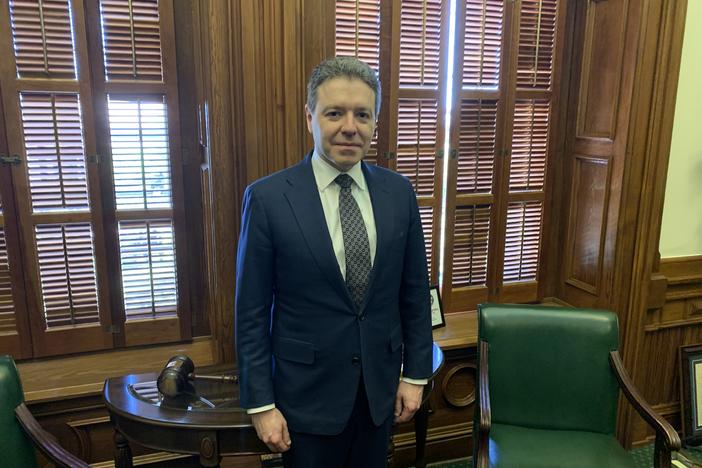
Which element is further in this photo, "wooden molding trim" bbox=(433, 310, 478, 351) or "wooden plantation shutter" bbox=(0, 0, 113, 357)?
"wooden molding trim" bbox=(433, 310, 478, 351)

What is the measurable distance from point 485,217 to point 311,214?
1.33 m

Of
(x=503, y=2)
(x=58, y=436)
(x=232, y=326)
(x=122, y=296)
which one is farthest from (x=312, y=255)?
(x=503, y=2)

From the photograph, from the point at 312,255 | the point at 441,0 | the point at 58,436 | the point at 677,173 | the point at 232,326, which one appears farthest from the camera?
the point at 677,173

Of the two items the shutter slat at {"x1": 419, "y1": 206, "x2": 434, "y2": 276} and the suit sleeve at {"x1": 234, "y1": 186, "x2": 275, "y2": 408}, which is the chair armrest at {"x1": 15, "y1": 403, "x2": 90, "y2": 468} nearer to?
the suit sleeve at {"x1": 234, "y1": 186, "x2": 275, "y2": 408}

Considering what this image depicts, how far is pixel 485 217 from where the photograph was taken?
232 cm

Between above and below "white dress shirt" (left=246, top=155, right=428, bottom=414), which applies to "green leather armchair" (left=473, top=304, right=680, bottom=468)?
Result: below

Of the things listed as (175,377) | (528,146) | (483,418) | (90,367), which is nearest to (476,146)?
(528,146)

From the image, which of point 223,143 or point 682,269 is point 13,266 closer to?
point 223,143

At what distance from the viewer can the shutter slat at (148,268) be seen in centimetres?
190

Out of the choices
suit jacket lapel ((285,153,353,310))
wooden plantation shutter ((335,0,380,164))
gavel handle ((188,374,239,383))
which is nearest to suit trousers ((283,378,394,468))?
suit jacket lapel ((285,153,353,310))

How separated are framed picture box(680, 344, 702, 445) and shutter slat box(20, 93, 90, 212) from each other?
2584 millimetres

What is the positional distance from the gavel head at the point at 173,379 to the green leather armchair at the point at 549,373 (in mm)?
942

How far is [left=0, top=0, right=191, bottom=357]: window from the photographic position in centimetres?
171

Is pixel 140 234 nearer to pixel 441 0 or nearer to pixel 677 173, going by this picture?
pixel 441 0
